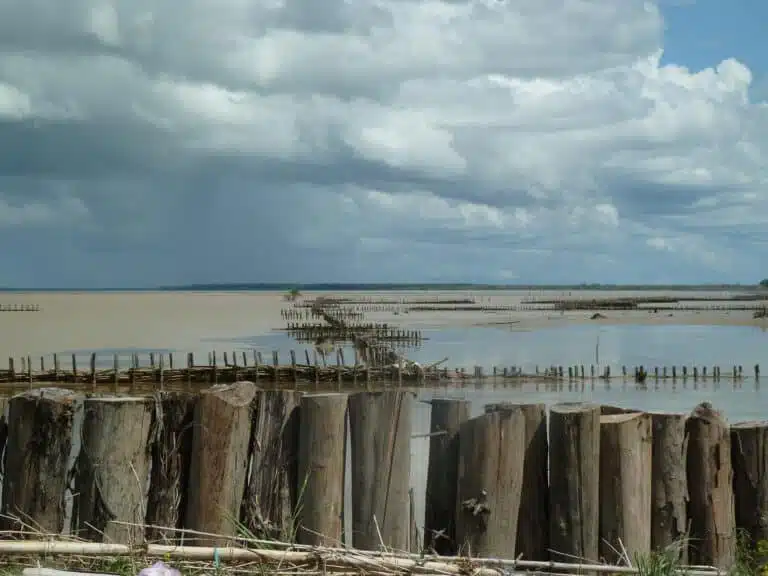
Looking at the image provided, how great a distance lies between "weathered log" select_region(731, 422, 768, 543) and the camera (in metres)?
6.42

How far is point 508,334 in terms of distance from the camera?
6912 centimetres

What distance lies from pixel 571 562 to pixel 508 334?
63.5 metres

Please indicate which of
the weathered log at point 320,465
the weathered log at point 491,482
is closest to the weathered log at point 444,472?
the weathered log at point 491,482

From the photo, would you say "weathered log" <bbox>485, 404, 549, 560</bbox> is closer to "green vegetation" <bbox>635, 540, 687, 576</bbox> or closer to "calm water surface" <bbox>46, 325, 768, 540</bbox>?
"green vegetation" <bbox>635, 540, 687, 576</bbox>

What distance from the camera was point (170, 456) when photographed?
6.49 metres

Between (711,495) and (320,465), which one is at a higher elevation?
(320,465)

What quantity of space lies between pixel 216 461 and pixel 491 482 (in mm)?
1949

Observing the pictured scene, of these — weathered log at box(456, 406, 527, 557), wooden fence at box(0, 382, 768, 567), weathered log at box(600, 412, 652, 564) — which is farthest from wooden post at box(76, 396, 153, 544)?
weathered log at box(600, 412, 652, 564)

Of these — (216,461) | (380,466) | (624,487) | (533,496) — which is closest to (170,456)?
(216,461)

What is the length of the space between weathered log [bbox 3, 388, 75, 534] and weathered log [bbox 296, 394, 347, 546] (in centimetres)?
171

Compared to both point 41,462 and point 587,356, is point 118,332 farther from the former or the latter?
point 41,462

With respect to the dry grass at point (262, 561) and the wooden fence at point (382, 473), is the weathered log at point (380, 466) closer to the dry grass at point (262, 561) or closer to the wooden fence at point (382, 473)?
the wooden fence at point (382, 473)

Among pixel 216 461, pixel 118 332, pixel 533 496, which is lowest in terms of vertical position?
pixel 533 496

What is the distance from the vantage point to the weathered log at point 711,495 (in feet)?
20.8
